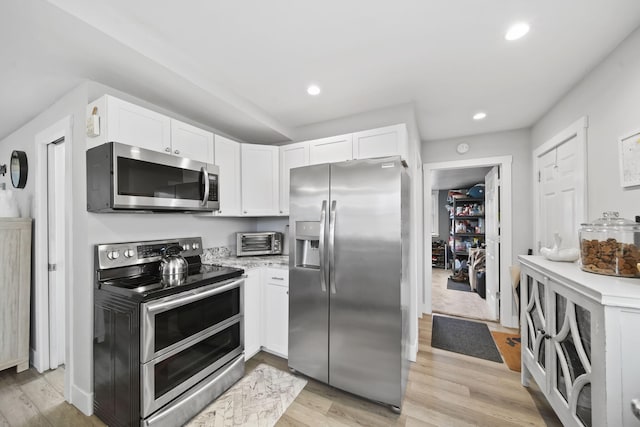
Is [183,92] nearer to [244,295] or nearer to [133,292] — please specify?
[133,292]

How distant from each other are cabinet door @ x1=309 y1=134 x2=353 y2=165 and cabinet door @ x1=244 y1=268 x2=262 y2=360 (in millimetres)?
1303

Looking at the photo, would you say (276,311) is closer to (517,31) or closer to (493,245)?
(517,31)

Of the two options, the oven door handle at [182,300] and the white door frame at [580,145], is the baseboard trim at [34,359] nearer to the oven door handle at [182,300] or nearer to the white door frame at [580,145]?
the oven door handle at [182,300]

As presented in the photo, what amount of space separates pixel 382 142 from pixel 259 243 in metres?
1.79

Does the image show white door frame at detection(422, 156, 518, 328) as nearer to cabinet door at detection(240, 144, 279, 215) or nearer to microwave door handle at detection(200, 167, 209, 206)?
cabinet door at detection(240, 144, 279, 215)

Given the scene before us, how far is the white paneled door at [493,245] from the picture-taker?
3.43m

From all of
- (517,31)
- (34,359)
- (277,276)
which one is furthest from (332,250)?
(34,359)

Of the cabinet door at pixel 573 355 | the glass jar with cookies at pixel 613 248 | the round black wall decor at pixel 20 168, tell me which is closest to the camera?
the cabinet door at pixel 573 355

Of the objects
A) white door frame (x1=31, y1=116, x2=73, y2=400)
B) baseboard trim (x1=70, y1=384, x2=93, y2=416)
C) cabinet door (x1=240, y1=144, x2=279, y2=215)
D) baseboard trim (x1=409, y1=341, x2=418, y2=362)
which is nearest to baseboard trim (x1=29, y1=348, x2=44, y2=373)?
white door frame (x1=31, y1=116, x2=73, y2=400)

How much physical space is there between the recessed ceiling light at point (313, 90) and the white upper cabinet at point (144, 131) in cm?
106

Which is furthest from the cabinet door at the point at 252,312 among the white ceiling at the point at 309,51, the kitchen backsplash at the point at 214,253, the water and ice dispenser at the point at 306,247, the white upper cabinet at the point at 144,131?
the white ceiling at the point at 309,51

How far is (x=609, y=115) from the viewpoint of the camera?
5.72ft

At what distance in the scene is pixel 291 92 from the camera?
2303 millimetres

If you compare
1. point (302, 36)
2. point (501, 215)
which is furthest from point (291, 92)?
point (501, 215)
